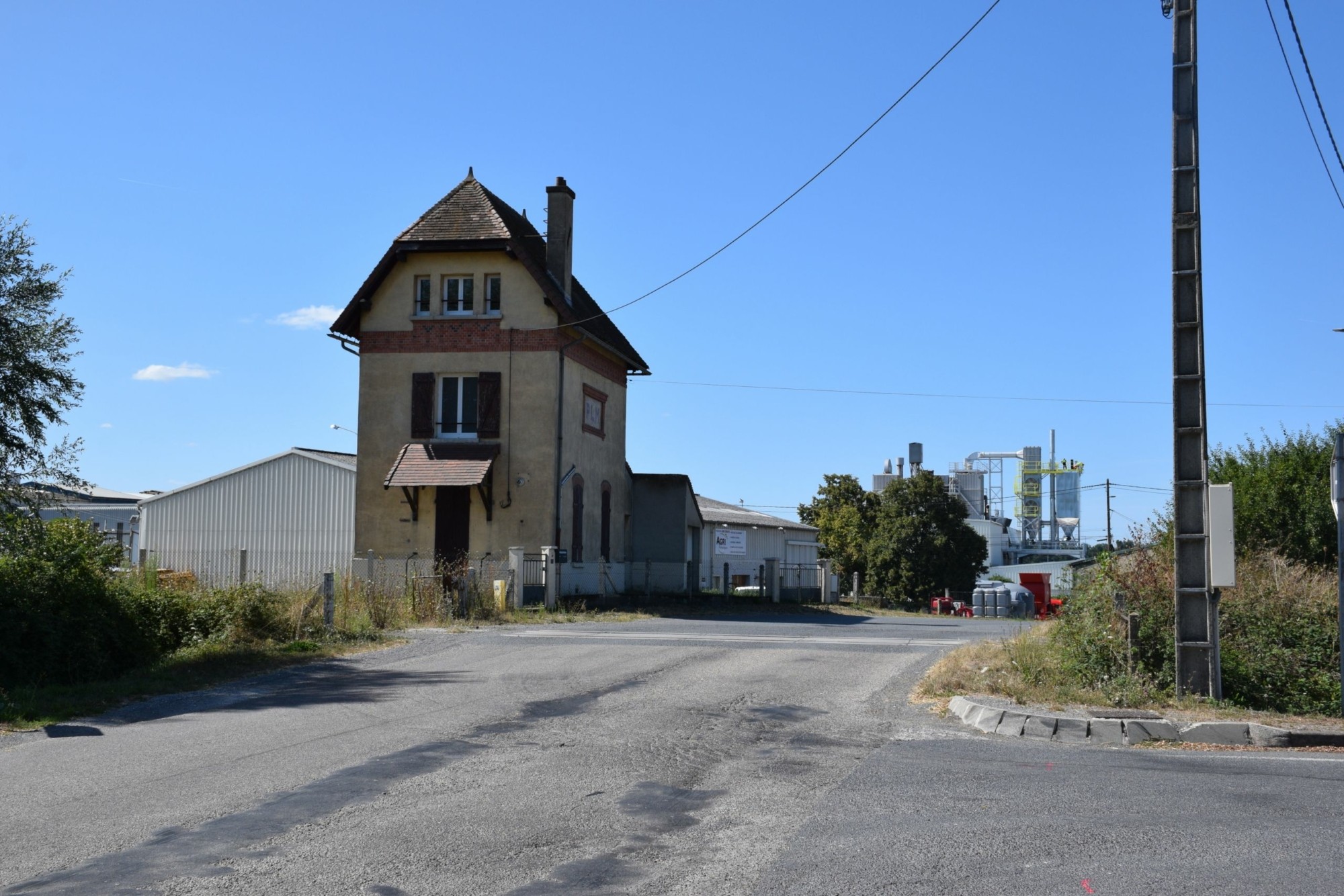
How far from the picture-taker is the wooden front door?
31.5 m

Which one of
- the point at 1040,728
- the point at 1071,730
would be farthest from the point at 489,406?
the point at 1071,730

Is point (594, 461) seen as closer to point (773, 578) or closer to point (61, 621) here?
point (773, 578)

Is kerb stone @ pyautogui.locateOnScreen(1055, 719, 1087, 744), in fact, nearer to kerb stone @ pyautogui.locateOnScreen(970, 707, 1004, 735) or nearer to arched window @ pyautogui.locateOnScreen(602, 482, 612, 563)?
kerb stone @ pyautogui.locateOnScreen(970, 707, 1004, 735)

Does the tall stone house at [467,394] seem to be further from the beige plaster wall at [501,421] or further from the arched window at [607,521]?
the arched window at [607,521]

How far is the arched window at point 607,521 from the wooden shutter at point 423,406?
564cm

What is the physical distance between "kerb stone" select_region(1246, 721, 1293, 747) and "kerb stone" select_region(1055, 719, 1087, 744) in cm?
138

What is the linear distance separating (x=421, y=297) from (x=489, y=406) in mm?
3558

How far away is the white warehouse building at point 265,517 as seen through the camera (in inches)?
1432

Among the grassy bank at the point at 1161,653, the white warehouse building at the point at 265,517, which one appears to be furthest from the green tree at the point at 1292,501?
the white warehouse building at the point at 265,517

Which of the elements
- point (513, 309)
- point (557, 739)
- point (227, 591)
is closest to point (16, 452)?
point (227, 591)

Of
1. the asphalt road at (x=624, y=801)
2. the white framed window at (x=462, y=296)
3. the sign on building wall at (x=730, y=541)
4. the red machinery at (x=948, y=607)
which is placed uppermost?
the white framed window at (x=462, y=296)

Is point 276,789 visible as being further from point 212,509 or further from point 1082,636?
point 212,509

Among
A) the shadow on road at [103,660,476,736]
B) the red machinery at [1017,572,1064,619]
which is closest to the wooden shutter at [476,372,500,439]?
the shadow on road at [103,660,476,736]

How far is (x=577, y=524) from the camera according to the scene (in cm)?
3278
